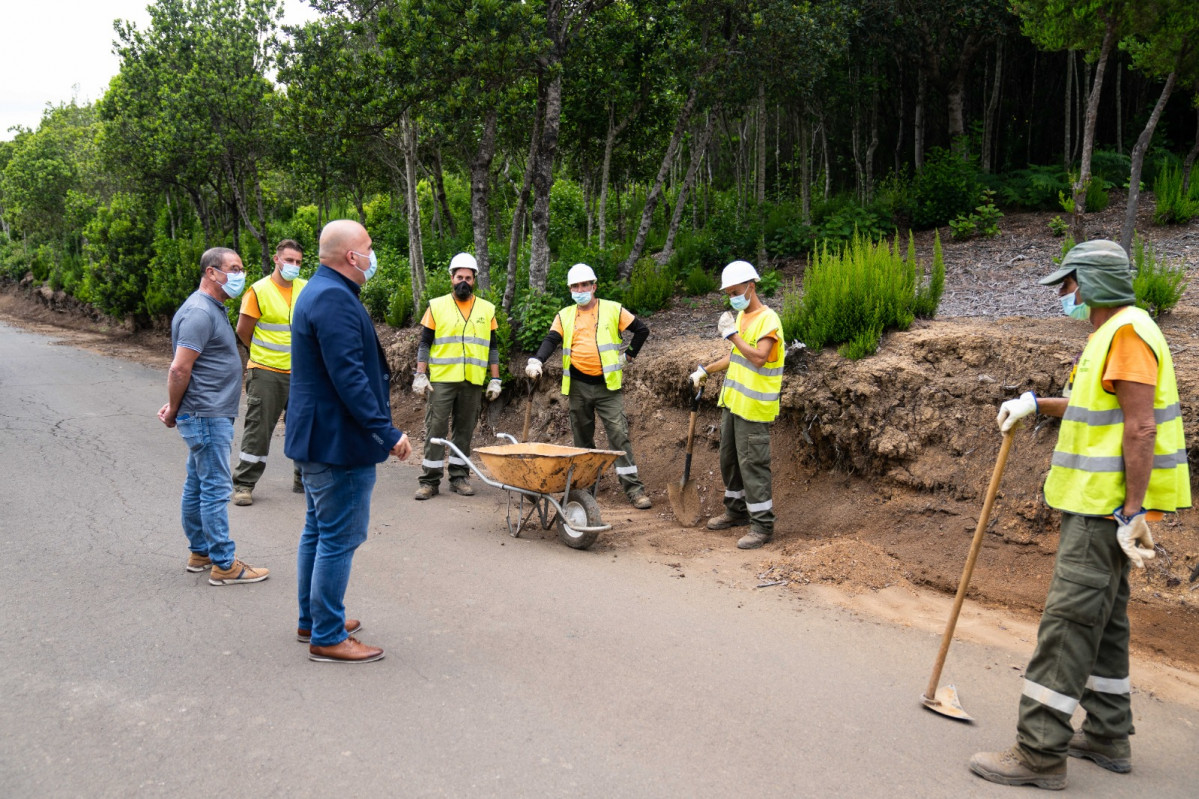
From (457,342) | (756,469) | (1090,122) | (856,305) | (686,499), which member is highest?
(1090,122)

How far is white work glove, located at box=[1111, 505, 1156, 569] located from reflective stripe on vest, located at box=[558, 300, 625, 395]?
467 centimetres

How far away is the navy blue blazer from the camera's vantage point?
3.77m

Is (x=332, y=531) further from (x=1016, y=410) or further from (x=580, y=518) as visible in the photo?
(x=1016, y=410)

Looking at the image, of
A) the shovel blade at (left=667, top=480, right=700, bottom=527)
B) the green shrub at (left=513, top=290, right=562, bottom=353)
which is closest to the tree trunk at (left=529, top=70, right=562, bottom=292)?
the green shrub at (left=513, top=290, right=562, bottom=353)

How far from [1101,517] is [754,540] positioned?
3124mm

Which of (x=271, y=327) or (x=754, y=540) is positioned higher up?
(x=271, y=327)

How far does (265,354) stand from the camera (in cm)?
732

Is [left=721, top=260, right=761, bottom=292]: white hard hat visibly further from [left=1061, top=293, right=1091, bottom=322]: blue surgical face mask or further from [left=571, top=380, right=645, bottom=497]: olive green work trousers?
[left=1061, top=293, right=1091, bottom=322]: blue surgical face mask

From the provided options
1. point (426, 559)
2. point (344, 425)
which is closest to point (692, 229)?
point (426, 559)

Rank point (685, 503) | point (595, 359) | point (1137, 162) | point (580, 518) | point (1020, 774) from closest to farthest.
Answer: point (1020, 774) → point (580, 518) → point (685, 503) → point (595, 359) → point (1137, 162)

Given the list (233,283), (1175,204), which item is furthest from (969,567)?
(1175,204)

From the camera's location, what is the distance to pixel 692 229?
52.2 feet

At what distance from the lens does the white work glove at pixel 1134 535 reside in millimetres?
3146

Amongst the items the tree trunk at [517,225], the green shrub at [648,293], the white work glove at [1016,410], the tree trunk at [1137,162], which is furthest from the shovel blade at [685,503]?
the tree trunk at [1137,162]
